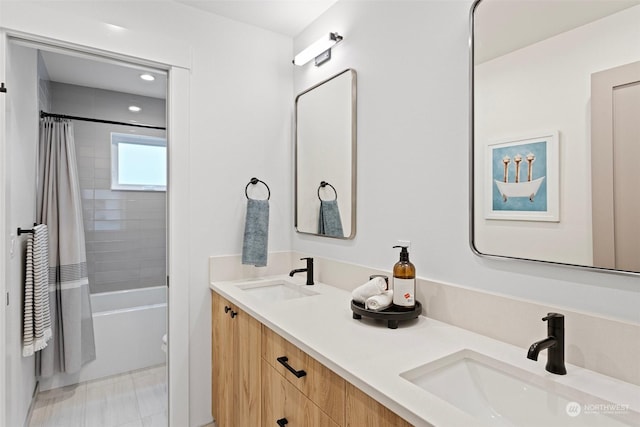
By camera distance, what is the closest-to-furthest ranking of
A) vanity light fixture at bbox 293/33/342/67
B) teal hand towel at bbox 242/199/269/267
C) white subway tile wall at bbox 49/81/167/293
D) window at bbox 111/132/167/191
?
1. vanity light fixture at bbox 293/33/342/67
2. teal hand towel at bbox 242/199/269/267
3. white subway tile wall at bbox 49/81/167/293
4. window at bbox 111/132/167/191

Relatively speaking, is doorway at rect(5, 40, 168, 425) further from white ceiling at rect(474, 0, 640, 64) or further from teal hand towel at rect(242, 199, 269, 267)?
white ceiling at rect(474, 0, 640, 64)

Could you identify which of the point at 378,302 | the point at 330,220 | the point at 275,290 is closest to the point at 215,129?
the point at 330,220

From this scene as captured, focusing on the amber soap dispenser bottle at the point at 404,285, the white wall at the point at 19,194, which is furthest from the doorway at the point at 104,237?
the amber soap dispenser bottle at the point at 404,285

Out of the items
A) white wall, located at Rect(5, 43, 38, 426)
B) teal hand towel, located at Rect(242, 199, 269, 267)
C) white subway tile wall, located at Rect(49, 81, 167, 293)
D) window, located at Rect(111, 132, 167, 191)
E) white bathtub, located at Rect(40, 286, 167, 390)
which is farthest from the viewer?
window, located at Rect(111, 132, 167, 191)

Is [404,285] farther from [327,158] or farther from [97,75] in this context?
[97,75]

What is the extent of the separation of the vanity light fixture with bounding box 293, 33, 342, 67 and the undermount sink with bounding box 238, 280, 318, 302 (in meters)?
1.31

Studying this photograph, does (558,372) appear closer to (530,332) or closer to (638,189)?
(530,332)

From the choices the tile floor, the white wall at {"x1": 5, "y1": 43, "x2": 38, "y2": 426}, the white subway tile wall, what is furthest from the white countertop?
the white subway tile wall

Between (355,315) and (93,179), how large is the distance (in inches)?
114

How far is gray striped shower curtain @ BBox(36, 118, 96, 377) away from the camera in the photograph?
A: 2.48 meters

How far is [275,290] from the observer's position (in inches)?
80.8

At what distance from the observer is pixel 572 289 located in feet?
3.21

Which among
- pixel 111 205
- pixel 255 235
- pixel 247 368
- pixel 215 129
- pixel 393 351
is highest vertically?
pixel 215 129

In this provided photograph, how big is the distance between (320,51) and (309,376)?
1666mm
